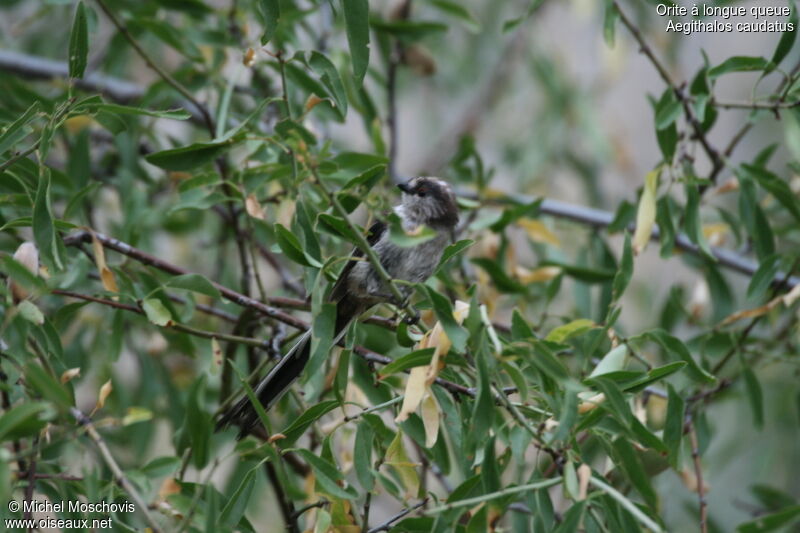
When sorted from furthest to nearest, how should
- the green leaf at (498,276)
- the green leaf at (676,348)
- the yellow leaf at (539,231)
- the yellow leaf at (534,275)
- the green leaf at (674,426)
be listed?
the yellow leaf at (539,231)
the yellow leaf at (534,275)
the green leaf at (498,276)
the green leaf at (676,348)
the green leaf at (674,426)

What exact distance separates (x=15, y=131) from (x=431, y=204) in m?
1.39

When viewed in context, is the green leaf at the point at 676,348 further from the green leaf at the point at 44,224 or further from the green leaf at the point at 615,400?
the green leaf at the point at 44,224

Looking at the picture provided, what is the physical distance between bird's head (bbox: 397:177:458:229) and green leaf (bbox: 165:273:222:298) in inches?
34.9

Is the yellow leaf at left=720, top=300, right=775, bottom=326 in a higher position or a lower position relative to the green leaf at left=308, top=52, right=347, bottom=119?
lower

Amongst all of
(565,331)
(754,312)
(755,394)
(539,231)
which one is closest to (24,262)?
(565,331)

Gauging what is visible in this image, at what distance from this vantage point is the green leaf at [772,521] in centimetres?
140

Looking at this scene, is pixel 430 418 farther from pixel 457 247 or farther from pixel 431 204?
pixel 431 204

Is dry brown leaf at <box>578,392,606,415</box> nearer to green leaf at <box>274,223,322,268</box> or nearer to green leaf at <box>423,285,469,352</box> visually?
green leaf at <box>423,285,469,352</box>

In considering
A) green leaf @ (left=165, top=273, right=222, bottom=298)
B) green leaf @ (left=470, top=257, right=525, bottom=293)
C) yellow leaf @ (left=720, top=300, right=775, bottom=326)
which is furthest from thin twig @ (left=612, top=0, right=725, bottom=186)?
green leaf @ (left=165, top=273, right=222, bottom=298)

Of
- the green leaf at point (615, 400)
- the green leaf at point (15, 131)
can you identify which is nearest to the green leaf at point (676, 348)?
the green leaf at point (615, 400)

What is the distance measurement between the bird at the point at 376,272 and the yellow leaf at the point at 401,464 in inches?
15.3

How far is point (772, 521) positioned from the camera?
142cm

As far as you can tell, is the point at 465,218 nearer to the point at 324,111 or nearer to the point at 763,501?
the point at 324,111

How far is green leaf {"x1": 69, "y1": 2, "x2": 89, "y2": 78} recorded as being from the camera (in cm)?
180
